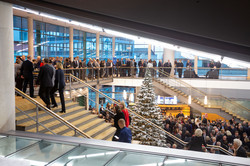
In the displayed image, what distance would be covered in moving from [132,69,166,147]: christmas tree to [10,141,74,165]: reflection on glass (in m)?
6.50

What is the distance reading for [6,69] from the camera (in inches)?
193

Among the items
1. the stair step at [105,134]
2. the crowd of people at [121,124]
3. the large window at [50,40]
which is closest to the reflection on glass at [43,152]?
the crowd of people at [121,124]

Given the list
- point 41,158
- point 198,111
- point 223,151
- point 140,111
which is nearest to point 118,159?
point 41,158

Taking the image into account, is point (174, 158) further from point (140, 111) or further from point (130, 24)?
point (140, 111)

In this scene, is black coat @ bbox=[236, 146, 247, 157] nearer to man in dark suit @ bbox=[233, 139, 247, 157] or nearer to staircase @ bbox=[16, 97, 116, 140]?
man in dark suit @ bbox=[233, 139, 247, 157]

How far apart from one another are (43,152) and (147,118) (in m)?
7.63

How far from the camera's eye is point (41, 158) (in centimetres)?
353

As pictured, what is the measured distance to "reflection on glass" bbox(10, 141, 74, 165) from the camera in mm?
3474

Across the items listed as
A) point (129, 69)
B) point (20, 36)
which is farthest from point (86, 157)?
point (129, 69)

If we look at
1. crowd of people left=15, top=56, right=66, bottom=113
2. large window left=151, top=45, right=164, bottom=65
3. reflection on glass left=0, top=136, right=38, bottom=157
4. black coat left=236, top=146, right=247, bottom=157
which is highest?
large window left=151, top=45, right=164, bottom=65

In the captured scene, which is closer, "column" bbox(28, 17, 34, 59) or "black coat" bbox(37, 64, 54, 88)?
"black coat" bbox(37, 64, 54, 88)

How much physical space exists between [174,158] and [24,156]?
2.21 metres

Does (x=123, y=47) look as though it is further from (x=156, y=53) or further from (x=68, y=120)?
(x=68, y=120)

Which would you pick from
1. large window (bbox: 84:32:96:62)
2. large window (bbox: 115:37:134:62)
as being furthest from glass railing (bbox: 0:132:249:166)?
large window (bbox: 115:37:134:62)
